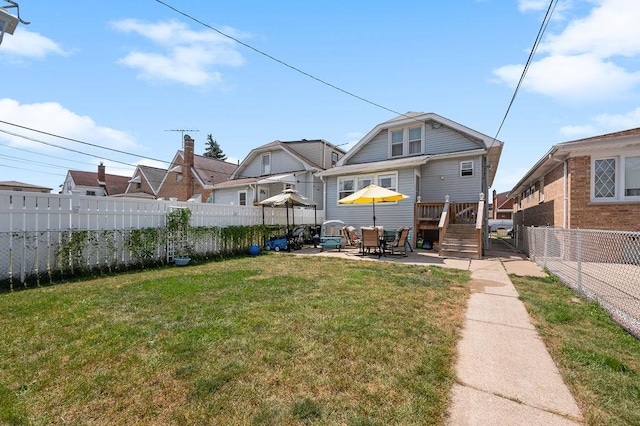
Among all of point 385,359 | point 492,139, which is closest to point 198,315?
point 385,359

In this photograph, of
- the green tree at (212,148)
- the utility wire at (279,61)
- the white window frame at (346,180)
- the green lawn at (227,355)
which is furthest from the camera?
the green tree at (212,148)

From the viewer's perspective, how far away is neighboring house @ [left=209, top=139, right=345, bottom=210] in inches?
804

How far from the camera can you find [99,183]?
38.1 meters

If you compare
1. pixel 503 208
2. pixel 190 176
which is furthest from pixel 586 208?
pixel 503 208

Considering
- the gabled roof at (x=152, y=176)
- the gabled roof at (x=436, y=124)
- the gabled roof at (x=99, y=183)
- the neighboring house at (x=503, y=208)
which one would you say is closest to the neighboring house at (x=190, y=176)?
the gabled roof at (x=152, y=176)

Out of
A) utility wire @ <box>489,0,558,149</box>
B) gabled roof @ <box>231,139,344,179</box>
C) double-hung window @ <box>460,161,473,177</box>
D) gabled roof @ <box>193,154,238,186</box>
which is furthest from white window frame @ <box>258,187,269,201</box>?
utility wire @ <box>489,0,558,149</box>

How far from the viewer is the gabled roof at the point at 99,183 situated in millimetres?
37281

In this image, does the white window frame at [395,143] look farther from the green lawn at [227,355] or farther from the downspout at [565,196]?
the green lawn at [227,355]

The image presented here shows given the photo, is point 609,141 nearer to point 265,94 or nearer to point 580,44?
point 580,44

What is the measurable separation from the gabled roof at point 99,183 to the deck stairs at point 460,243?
135 feet

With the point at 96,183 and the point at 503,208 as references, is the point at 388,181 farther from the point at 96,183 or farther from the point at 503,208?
the point at 96,183

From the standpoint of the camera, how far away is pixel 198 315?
4055 mm

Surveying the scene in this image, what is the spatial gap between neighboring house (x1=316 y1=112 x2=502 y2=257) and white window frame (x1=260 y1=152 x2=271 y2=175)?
7669mm

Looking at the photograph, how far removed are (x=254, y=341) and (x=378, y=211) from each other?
12207 mm
